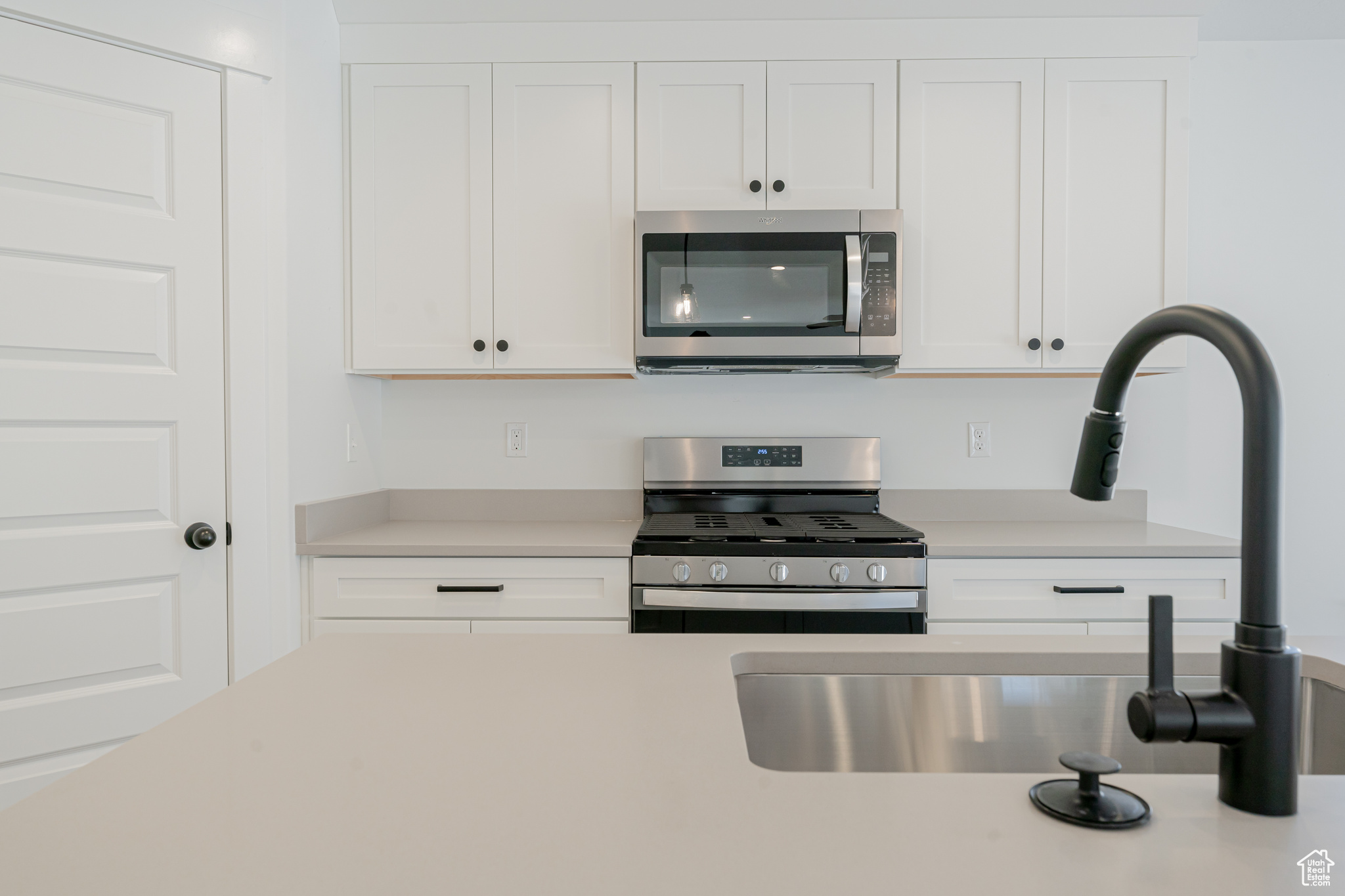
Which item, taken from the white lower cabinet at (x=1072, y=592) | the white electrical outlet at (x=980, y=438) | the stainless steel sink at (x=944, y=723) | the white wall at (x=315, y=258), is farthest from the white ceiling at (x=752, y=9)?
the stainless steel sink at (x=944, y=723)

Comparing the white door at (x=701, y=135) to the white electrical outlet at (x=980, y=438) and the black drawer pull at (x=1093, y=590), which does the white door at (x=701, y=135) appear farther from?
the black drawer pull at (x=1093, y=590)

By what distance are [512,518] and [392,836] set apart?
212 centimetres

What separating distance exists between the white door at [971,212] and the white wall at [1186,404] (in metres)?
0.32

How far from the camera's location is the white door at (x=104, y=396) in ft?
5.41

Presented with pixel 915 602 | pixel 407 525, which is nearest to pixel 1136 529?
pixel 915 602

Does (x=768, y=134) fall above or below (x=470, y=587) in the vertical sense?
above

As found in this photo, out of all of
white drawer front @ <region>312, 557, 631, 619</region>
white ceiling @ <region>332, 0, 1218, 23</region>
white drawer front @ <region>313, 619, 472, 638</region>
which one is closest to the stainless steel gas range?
white drawer front @ <region>312, 557, 631, 619</region>

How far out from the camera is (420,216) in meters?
2.33

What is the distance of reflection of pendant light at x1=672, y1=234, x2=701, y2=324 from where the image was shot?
2.26 metres

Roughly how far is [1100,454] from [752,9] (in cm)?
210

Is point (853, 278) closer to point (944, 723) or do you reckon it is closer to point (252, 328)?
point (944, 723)

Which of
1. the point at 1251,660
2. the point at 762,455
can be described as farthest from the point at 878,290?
the point at 1251,660

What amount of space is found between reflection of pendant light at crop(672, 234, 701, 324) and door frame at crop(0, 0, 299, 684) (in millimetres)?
1073

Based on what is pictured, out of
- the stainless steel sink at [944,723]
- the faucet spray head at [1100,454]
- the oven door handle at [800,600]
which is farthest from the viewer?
the oven door handle at [800,600]
